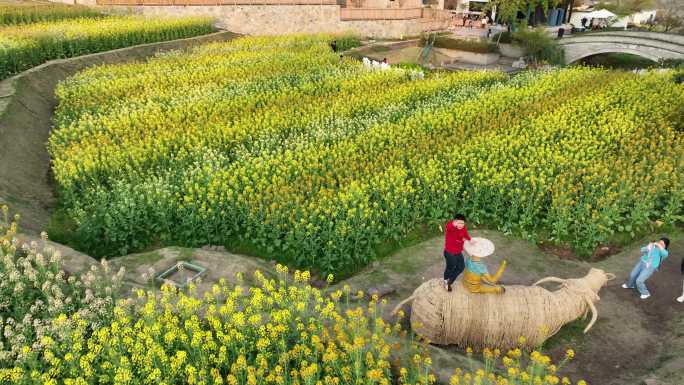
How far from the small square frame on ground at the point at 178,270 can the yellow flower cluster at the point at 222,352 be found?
1915mm

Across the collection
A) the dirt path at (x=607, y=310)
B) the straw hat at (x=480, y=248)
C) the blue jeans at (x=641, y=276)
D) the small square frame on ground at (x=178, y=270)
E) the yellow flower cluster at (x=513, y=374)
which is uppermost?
the straw hat at (x=480, y=248)

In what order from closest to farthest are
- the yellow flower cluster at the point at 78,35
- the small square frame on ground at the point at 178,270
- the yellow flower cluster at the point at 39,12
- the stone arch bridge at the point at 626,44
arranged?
the small square frame on ground at the point at 178,270
the yellow flower cluster at the point at 78,35
the yellow flower cluster at the point at 39,12
the stone arch bridge at the point at 626,44

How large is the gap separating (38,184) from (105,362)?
33.7 feet

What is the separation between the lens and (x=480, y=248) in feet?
25.3

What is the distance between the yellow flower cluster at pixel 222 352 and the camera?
587 centimetres

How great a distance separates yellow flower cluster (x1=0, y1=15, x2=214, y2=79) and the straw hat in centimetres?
2035

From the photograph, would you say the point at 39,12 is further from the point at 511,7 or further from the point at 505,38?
the point at 511,7

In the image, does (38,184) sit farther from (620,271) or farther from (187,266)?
(620,271)

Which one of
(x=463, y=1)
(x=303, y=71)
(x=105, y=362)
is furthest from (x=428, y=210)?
(x=463, y=1)

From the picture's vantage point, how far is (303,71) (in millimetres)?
25344

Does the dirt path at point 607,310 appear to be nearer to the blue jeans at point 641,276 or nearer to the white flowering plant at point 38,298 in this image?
the blue jeans at point 641,276

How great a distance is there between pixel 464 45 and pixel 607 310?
37124mm

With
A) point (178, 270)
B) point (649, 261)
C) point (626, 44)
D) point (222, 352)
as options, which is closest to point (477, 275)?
point (649, 261)

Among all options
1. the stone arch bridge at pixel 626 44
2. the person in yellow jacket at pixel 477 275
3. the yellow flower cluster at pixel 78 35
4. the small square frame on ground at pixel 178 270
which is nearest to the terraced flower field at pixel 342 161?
the small square frame on ground at pixel 178 270
